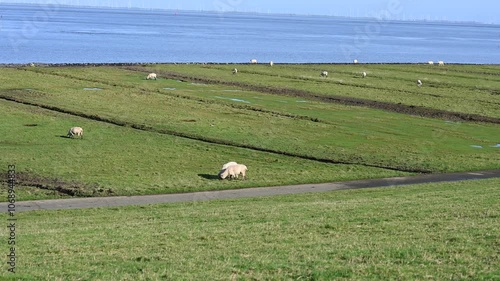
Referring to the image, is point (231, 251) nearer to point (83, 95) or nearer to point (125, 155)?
point (125, 155)

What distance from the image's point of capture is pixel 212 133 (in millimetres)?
50750

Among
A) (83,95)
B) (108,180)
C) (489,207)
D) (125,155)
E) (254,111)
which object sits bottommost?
(489,207)

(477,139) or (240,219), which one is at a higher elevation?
(477,139)

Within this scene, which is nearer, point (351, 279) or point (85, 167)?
point (351, 279)

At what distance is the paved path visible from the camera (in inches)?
1195

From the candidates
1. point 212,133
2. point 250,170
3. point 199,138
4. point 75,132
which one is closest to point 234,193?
point 250,170

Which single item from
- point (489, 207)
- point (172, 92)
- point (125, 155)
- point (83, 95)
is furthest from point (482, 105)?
point (489, 207)

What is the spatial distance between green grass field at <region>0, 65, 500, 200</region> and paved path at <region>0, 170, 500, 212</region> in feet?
3.53

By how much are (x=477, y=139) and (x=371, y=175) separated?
16.8 meters

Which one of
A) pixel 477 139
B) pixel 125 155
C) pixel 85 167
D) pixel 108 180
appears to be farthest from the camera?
pixel 477 139

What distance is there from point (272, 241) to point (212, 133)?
3182 centimetres

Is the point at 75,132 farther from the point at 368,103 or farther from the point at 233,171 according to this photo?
the point at 368,103

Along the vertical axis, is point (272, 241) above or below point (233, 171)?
below

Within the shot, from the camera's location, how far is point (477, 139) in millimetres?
53750
